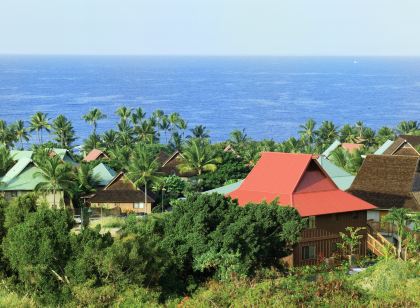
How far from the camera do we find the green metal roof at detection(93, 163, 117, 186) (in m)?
54.2

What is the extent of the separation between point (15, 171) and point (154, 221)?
1077 inches

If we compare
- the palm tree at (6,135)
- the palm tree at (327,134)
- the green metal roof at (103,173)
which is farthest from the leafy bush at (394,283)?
the palm tree at (327,134)

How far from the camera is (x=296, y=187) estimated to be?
3484 cm

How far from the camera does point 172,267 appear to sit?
23.2 m

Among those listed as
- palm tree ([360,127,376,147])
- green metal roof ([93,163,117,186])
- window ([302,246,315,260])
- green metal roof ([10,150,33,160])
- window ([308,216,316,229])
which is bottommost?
palm tree ([360,127,376,147])

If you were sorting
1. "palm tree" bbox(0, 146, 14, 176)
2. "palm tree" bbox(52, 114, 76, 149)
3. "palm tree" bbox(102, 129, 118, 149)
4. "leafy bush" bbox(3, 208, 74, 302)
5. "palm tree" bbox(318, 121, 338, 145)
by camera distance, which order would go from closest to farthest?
1. "leafy bush" bbox(3, 208, 74, 302)
2. "palm tree" bbox(0, 146, 14, 176)
3. "palm tree" bbox(52, 114, 76, 149)
4. "palm tree" bbox(102, 129, 118, 149)
5. "palm tree" bbox(318, 121, 338, 145)

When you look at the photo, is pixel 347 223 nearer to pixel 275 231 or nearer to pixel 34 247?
pixel 275 231

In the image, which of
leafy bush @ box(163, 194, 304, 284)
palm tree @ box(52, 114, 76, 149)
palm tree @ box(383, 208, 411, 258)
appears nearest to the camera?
leafy bush @ box(163, 194, 304, 284)

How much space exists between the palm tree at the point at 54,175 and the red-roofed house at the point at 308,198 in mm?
14932

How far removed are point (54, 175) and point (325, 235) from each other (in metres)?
19.4

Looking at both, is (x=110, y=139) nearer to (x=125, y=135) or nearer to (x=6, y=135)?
(x=125, y=135)

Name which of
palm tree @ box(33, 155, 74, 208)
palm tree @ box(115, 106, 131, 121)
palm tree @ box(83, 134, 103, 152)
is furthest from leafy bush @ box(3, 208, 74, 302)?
palm tree @ box(115, 106, 131, 121)

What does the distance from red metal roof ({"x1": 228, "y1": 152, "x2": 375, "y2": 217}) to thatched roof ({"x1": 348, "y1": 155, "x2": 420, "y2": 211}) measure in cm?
494

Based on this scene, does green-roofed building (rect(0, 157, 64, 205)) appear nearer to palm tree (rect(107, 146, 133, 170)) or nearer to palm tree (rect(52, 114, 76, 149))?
palm tree (rect(107, 146, 133, 170))
